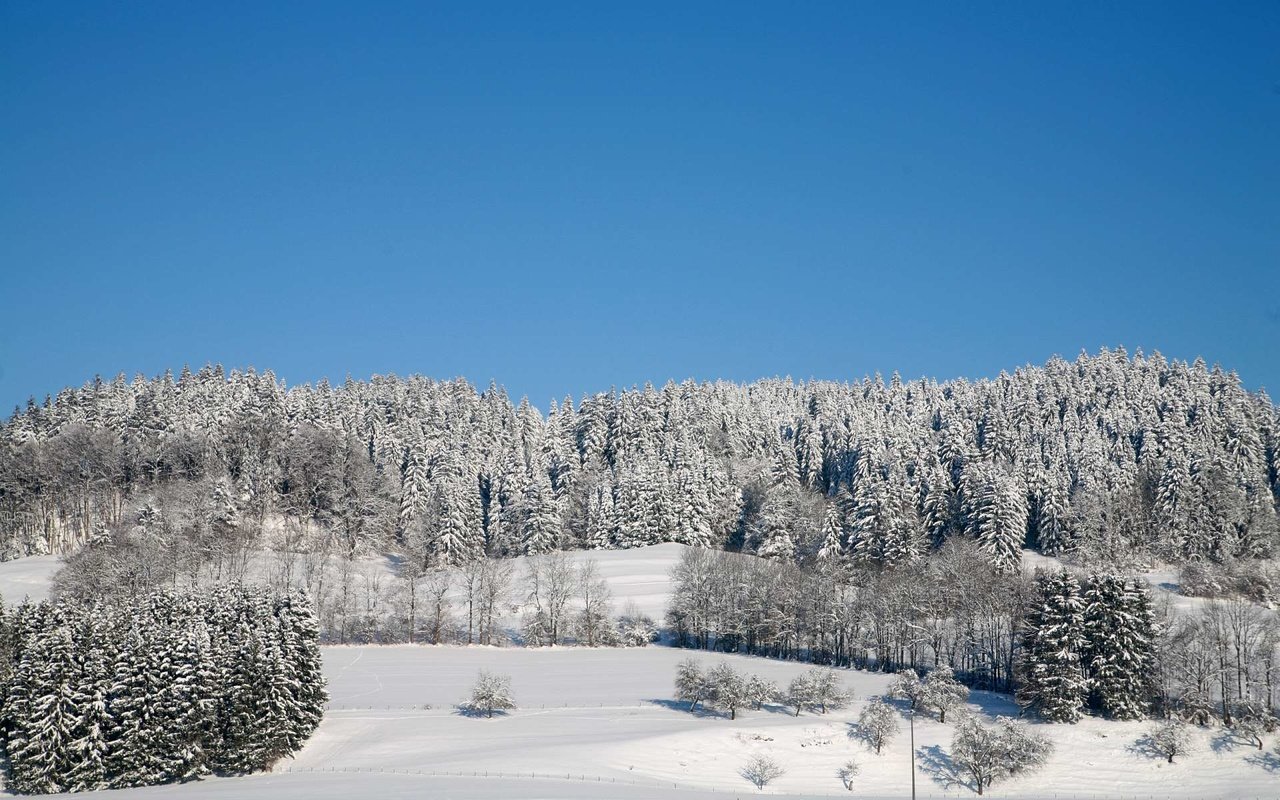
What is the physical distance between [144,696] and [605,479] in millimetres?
79061

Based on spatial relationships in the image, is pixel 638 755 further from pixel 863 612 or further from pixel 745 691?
pixel 863 612

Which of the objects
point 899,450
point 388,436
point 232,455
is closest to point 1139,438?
point 899,450

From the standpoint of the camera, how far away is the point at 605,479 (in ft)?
438

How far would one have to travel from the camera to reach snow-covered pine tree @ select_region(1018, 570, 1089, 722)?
66000 mm

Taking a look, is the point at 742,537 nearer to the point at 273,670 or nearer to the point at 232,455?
the point at 232,455

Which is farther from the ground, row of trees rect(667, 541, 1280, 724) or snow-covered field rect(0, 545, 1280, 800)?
row of trees rect(667, 541, 1280, 724)

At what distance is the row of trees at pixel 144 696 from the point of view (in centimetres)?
5634

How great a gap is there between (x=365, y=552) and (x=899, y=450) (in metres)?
72.2

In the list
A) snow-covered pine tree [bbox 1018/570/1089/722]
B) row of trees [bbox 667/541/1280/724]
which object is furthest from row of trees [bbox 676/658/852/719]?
snow-covered pine tree [bbox 1018/570/1089/722]

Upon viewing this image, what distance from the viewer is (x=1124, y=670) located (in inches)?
2608

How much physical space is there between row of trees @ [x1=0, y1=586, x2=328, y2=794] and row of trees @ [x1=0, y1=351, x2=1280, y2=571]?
4098 centimetres

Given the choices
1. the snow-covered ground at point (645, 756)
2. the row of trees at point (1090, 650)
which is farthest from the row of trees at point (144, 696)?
the row of trees at point (1090, 650)

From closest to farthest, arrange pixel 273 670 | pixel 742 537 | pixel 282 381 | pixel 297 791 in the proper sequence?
pixel 297 791, pixel 273 670, pixel 742 537, pixel 282 381

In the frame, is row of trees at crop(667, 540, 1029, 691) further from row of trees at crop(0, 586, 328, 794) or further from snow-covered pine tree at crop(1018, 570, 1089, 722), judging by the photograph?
row of trees at crop(0, 586, 328, 794)
